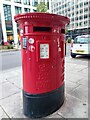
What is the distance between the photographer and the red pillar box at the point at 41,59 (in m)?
2.36

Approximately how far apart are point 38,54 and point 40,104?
3.07 feet

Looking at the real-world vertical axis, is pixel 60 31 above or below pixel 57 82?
above

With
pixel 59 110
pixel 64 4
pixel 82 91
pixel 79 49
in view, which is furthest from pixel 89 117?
pixel 64 4

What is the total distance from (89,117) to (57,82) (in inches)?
34.4

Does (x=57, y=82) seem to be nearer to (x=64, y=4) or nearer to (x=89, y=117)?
(x=89, y=117)

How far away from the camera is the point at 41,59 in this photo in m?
2.46

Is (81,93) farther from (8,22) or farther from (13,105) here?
(8,22)

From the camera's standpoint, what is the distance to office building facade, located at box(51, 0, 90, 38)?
2377 inches

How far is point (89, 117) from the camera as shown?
2.63m

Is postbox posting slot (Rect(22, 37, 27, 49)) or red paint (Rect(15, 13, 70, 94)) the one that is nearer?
red paint (Rect(15, 13, 70, 94))

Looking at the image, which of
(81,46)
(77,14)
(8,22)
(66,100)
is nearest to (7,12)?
(8,22)

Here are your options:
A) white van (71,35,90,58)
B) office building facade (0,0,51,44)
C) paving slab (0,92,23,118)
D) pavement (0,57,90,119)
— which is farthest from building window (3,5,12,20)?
paving slab (0,92,23,118)

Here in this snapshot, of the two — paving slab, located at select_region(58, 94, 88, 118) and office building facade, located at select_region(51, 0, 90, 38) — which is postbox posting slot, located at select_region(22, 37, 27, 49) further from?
office building facade, located at select_region(51, 0, 90, 38)

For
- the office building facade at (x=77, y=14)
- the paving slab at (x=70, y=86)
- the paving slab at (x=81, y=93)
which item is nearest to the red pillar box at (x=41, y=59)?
the paving slab at (x=81, y=93)
